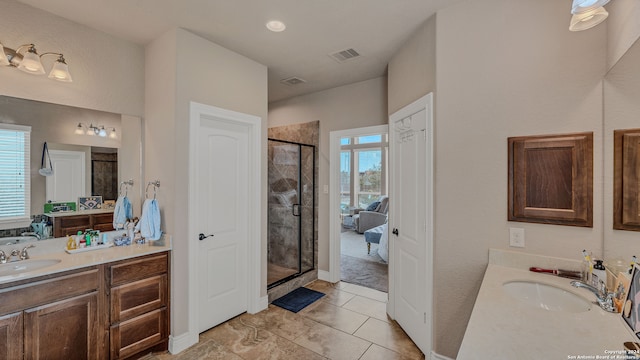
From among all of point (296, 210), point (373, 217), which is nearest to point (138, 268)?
point (296, 210)

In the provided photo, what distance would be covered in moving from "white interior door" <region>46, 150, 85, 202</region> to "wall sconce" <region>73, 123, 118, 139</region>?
184 millimetres

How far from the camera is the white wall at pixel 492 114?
170 centimetres

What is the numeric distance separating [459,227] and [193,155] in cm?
235

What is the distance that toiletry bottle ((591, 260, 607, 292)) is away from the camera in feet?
4.82

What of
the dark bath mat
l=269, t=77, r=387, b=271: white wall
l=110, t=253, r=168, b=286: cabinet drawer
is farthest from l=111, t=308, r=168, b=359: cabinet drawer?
l=269, t=77, r=387, b=271: white wall

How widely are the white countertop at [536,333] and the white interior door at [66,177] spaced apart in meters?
2.99

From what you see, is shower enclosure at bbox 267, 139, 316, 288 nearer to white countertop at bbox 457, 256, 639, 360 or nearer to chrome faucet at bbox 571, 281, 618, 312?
white countertop at bbox 457, 256, 639, 360

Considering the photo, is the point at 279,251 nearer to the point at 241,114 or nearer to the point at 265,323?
the point at 265,323

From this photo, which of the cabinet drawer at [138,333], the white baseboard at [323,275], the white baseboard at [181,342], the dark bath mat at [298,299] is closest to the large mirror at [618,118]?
the dark bath mat at [298,299]

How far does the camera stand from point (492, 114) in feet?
6.37

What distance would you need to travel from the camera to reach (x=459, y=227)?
2057 millimetres

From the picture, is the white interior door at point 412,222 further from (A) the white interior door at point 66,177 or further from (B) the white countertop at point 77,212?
(A) the white interior door at point 66,177

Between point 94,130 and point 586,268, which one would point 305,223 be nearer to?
point 94,130

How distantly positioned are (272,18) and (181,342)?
289 centimetres
